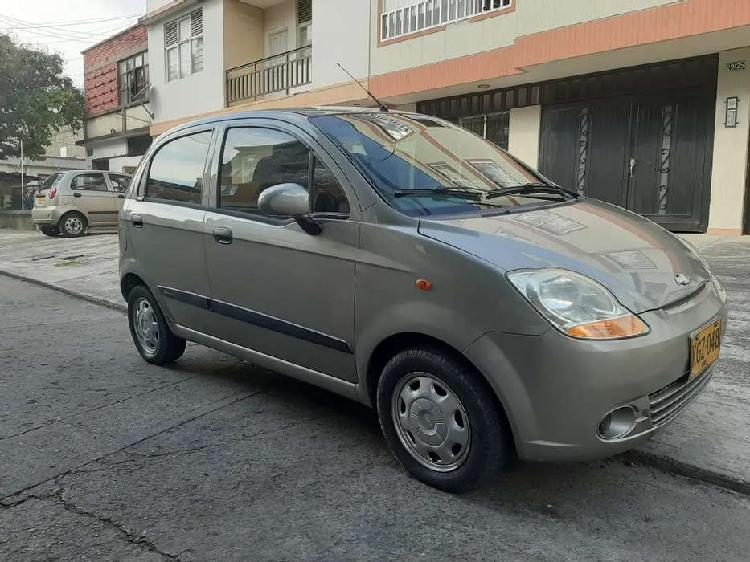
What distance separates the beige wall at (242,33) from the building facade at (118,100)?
5.18 m

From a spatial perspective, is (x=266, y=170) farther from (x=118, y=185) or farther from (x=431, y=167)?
(x=118, y=185)

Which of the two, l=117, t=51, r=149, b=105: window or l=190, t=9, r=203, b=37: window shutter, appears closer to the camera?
l=190, t=9, r=203, b=37: window shutter

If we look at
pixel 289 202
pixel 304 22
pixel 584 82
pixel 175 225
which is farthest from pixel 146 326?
pixel 304 22

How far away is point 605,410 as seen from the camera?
94.0 inches

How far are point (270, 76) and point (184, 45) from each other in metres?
4.18

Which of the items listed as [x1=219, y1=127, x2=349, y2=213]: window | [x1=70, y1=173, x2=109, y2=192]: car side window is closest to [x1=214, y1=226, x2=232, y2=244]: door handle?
[x1=219, y1=127, x2=349, y2=213]: window

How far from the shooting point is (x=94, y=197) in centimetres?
1552

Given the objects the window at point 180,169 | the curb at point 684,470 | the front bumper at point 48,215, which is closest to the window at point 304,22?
the front bumper at point 48,215

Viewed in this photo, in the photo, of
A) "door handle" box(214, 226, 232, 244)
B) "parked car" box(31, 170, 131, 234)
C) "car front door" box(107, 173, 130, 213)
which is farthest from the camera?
"car front door" box(107, 173, 130, 213)

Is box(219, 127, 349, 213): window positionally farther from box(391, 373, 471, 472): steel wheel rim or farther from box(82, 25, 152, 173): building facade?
box(82, 25, 152, 173): building facade

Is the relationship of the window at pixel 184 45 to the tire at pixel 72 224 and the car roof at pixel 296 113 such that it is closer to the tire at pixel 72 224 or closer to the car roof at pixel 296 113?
the tire at pixel 72 224

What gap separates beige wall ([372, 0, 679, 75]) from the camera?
9.70m

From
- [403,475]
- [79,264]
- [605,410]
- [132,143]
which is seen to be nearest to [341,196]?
[403,475]

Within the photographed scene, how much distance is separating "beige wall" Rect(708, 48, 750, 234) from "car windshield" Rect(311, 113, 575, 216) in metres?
7.27
